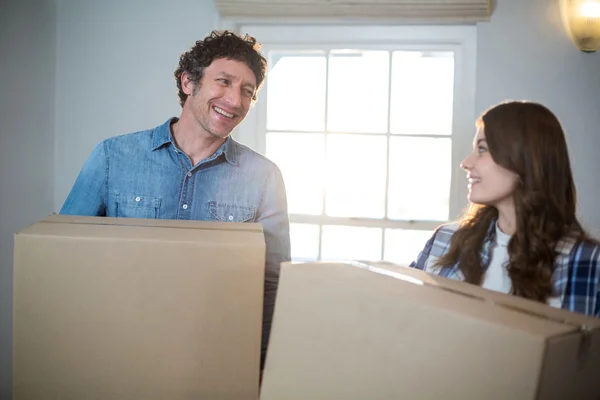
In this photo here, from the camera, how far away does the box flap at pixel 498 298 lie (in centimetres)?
72

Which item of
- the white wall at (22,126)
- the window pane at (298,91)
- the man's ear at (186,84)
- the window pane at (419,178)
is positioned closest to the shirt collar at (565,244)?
the man's ear at (186,84)

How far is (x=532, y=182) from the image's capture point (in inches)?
56.7

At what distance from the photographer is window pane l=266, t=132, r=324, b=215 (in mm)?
2586

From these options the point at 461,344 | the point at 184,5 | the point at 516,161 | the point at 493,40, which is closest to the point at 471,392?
the point at 461,344

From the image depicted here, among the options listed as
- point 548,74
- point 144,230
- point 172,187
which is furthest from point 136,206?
point 548,74

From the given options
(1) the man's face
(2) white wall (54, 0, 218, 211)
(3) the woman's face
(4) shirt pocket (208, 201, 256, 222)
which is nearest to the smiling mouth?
(1) the man's face

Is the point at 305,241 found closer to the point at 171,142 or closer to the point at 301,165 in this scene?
the point at 301,165

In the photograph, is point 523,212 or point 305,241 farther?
point 305,241

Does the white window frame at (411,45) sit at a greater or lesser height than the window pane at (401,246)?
greater

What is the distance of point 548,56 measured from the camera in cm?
233

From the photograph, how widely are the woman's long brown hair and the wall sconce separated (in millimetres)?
906

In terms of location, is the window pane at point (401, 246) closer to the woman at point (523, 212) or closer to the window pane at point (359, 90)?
the window pane at point (359, 90)

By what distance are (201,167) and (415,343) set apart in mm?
933

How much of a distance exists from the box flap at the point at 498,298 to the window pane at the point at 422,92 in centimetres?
165
